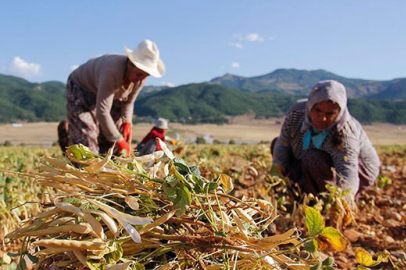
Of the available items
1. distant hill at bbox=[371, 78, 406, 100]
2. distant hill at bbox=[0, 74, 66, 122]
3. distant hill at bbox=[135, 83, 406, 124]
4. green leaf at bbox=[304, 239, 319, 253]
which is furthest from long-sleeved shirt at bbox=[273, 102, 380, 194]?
distant hill at bbox=[371, 78, 406, 100]

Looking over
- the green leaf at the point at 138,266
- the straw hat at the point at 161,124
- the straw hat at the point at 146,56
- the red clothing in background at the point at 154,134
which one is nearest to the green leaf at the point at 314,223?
the green leaf at the point at 138,266

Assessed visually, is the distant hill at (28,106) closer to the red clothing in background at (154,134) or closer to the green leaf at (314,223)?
the red clothing in background at (154,134)

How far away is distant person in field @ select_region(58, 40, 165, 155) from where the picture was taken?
2.94m

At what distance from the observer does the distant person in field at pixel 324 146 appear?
2426mm

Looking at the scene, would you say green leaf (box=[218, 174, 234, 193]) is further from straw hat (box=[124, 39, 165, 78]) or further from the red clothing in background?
the red clothing in background

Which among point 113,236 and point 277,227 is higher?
point 113,236

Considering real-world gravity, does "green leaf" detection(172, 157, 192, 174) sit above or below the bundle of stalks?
above

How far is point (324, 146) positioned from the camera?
8.68 ft

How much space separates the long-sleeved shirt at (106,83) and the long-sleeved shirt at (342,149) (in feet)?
4.45

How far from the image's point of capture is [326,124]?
247cm

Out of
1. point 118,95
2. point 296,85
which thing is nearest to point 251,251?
point 118,95

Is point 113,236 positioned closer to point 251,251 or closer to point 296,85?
point 251,251

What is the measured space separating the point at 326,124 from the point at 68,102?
7.40 ft

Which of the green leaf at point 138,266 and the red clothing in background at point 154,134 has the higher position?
the green leaf at point 138,266
